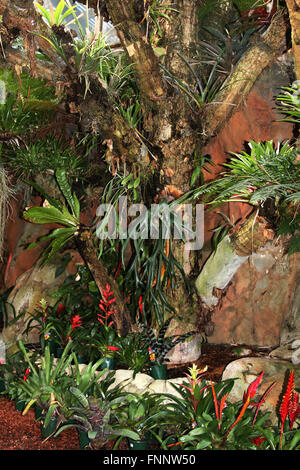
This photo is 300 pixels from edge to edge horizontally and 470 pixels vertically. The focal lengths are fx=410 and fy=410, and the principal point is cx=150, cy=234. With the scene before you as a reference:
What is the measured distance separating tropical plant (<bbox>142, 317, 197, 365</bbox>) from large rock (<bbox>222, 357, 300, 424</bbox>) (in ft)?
1.66

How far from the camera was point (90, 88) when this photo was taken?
2754 millimetres

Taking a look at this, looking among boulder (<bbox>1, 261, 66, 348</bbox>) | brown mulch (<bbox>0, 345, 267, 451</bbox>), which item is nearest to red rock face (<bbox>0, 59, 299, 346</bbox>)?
brown mulch (<bbox>0, 345, 267, 451</bbox>)

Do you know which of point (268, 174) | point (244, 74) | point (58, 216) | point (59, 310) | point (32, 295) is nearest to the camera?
point (268, 174)

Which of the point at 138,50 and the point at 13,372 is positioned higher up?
the point at 138,50

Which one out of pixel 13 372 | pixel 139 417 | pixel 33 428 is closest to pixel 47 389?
pixel 33 428

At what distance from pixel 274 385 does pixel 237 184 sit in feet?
4.03

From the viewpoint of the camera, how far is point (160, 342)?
300 cm

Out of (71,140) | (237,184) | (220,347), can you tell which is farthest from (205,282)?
(71,140)

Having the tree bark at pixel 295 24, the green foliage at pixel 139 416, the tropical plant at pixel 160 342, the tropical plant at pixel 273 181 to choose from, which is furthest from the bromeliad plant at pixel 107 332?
the tree bark at pixel 295 24

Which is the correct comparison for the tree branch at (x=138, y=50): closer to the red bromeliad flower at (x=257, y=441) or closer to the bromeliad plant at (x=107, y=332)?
the bromeliad plant at (x=107, y=332)

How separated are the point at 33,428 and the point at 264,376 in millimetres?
1407

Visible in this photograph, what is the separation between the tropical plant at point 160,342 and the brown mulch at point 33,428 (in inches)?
5.4

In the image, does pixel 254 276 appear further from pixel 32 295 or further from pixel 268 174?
pixel 32 295
